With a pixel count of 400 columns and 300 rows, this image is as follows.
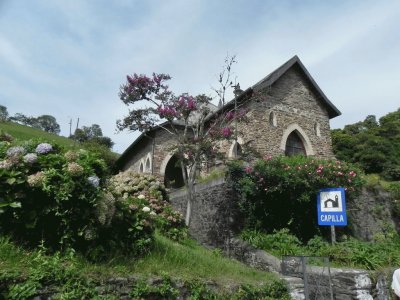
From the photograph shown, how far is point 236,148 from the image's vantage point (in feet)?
46.8

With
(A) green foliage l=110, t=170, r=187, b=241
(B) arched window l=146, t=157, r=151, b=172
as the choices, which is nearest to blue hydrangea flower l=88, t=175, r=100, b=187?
(A) green foliage l=110, t=170, r=187, b=241

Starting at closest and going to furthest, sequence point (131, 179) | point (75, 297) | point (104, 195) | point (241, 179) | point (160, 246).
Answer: point (75, 297), point (104, 195), point (160, 246), point (241, 179), point (131, 179)

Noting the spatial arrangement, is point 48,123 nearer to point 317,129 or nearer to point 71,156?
point 317,129

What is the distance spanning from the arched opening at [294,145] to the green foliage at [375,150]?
10.6 metres

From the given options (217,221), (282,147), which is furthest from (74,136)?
(217,221)

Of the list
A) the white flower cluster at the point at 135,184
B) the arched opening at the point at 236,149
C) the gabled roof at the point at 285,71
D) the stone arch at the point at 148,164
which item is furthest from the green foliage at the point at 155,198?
the stone arch at the point at 148,164

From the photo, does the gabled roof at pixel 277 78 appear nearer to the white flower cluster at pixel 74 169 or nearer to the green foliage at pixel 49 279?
the white flower cluster at pixel 74 169

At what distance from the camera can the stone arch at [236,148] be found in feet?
46.7

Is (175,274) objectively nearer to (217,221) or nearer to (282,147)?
(217,221)

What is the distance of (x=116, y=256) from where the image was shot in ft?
15.2

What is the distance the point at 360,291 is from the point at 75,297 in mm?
4825

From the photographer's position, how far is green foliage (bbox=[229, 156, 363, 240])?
9.19m

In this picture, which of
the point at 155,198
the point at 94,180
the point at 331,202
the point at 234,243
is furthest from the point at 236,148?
the point at 94,180

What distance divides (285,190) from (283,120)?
6662 millimetres
